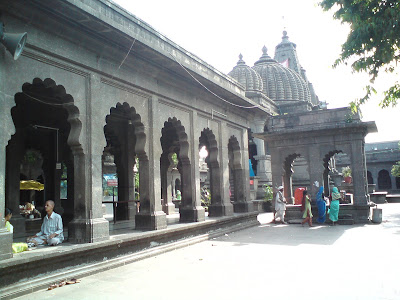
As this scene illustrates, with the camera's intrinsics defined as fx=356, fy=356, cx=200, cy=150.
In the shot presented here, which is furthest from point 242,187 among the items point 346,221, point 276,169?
point 346,221

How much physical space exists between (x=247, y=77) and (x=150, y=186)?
27.1 m

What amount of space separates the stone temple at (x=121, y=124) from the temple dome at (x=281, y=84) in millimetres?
20473

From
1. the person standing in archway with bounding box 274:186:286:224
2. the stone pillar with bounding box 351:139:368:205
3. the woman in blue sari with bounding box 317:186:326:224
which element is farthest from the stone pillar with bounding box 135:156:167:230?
the stone pillar with bounding box 351:139:368:205

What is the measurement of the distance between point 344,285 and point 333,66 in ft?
19.2

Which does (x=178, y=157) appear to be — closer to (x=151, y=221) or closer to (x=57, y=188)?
(x=151, y=221)

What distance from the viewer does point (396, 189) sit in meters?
45.0

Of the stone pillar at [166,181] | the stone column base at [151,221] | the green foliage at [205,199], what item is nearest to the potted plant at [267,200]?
the green foliage at [205,199]

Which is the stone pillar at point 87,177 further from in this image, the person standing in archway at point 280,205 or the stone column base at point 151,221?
the person standing in archway at point 280,205

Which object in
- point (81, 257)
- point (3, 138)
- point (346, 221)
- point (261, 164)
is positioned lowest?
point (346, 221)

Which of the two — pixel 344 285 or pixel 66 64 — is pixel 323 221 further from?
pixel 66 64

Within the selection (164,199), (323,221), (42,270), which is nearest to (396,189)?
(323,221)

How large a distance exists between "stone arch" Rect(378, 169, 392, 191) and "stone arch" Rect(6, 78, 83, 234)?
4362 centimetres

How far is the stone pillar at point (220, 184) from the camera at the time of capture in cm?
1309

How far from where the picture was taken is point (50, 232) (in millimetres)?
7316
